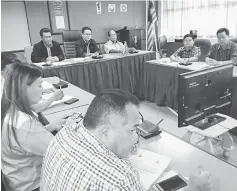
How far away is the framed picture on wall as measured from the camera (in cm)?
509

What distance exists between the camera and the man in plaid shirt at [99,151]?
581 mm

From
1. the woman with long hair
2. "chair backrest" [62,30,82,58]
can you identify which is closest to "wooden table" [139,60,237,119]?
"chair backrest" [62,30,82,58]

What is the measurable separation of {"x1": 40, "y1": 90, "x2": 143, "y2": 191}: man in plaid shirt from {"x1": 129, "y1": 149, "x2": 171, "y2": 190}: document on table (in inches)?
10.9

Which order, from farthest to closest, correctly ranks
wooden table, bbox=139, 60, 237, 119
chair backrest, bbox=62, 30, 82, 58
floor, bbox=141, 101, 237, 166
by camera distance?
chair backrest, bbox=62, 30, 82, 58 → wooden table, bbox=139, 60, 237, 119 → floor, bbox=141, 101, 237, 166

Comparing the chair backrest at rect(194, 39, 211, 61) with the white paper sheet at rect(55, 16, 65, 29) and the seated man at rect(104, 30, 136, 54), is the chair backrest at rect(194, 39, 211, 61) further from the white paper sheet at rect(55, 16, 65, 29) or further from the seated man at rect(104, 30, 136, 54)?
the white paper sheet at rect(55, 16, 65, 29)

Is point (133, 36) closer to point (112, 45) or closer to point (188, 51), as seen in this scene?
point (112, 45)

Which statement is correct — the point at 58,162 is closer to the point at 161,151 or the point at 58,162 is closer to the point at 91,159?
the point at 91,159

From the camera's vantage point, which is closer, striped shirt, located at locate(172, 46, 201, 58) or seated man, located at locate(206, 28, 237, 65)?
seated man, located at locate(206, 28, 237, 65)

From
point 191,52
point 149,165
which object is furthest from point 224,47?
point 149,165

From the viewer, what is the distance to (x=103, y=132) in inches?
28.3

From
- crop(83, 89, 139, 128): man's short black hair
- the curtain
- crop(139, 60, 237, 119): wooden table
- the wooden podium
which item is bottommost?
crop(139, 60, 237, 119): wooden table

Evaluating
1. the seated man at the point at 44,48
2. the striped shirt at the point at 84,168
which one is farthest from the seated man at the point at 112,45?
the striped shirt at the point at 84,168

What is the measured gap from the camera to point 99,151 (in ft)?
2.10

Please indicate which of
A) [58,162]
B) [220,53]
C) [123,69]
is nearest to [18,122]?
[58,162]
